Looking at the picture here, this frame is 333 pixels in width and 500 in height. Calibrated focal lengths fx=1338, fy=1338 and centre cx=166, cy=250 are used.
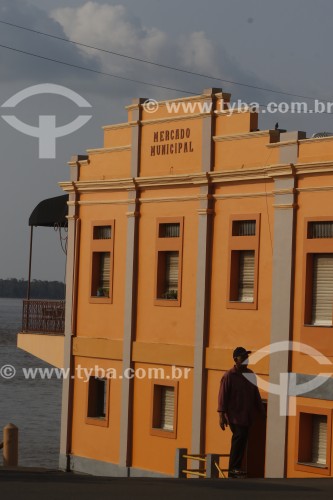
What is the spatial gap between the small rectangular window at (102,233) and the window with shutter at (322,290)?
24.4ft

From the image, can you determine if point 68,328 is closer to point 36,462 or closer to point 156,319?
point 156,319

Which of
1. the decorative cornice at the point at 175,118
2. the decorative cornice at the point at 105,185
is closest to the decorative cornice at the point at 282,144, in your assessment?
the decorative cornice at the point at 175,118

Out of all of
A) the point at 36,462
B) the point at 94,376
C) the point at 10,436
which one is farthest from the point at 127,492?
the point at 36,462

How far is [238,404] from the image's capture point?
2055 cm

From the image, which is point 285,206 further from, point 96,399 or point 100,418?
point 96,399

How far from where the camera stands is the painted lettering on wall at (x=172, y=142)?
93.8 feet

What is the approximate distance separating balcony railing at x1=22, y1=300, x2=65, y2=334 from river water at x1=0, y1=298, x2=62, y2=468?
14.0 metres

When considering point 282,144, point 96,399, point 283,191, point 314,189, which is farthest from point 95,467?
point 314,189

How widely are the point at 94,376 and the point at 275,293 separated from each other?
729 cm

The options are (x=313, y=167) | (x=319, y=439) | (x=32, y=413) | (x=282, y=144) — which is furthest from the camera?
(x=32, y=413)

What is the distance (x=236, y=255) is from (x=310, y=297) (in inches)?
101

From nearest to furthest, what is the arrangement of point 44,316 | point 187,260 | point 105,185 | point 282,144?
point 282,144 < point 187,260 < point 105,185 < point 44,316

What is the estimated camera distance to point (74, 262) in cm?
3212

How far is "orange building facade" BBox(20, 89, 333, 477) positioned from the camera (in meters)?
24.9
